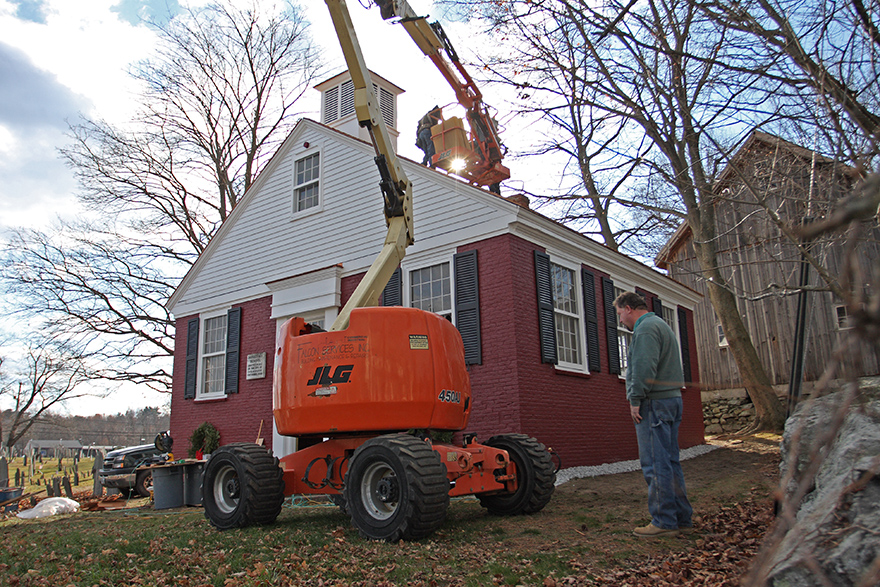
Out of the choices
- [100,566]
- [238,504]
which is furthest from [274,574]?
[238,504]

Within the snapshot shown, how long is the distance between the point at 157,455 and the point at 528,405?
9.96 metres

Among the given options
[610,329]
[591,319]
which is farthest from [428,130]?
[610,329]

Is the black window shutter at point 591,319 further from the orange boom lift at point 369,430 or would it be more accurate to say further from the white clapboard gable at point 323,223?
the orange boom lift at point 369,430

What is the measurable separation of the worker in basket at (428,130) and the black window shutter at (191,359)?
22.1ft

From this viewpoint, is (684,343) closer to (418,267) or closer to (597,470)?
(597,470)

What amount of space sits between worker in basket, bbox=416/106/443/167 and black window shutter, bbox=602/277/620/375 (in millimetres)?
4831

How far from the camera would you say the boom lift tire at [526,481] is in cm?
629

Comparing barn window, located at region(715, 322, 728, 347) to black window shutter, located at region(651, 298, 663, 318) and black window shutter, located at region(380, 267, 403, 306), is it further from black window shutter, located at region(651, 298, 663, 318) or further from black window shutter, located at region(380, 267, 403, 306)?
black window shutter, located at region(380, 267, 403, 306)

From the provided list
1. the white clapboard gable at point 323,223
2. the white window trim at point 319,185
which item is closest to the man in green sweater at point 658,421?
the white clapboard gable at point 323,223

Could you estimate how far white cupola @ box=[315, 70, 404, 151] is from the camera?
56.1 ft

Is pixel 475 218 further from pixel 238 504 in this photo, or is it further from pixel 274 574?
pixel 274 574

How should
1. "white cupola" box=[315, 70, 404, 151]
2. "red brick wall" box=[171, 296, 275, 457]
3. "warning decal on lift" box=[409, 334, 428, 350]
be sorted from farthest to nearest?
"white cupola" box=[315, 70, 404, 151] < "red brick wall" box=[171, 296, 275, 457] < "warning decal on lift" box=[409, 334, 428, 350]

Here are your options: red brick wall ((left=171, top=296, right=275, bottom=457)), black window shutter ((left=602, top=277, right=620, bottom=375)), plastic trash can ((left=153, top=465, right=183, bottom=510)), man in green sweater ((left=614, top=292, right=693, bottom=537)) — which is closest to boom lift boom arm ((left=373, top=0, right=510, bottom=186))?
black window shutter ((left=602, top=277, right=620, bottom=375))

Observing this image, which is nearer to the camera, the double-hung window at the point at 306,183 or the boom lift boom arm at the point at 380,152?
the boom lift boom arm at the point at 380,152
